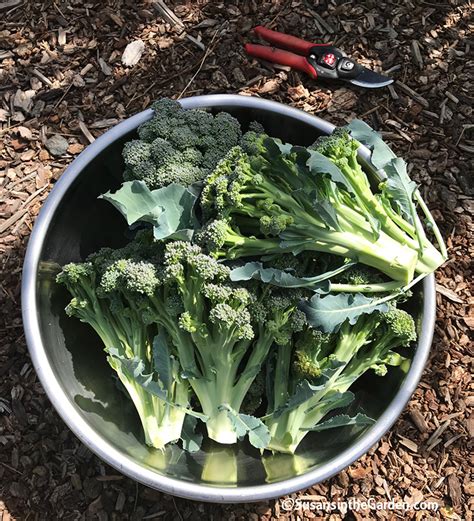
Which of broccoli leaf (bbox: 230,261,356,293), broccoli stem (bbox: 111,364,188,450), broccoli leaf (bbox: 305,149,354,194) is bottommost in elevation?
broccoli stem (bbox: 111,364,188,450)

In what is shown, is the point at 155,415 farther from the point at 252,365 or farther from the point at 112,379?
the point at 252,365

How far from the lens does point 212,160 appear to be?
2.29 meters

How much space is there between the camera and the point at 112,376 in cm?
233

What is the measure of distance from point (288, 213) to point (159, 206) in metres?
0.42

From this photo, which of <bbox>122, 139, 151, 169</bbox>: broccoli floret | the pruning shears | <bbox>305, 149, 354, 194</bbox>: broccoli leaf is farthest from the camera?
the pruning shears

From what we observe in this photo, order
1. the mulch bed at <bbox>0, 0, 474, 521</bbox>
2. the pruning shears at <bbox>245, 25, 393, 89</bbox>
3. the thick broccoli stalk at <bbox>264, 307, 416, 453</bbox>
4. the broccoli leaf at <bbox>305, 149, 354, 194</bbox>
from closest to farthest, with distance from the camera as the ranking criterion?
the broccoli leaf at <bbox>305, 149, 354, 194</bbox>, the thick broccoli stalk at <bbox>264, 307, 416, 453</bbox>, the mulch bed at <bbox>0, 0, 474, 521</bbox>, the pruning shears at <bbox>245, 25, 393, 89</bbox>

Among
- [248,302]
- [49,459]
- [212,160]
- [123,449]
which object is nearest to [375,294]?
[248,302]

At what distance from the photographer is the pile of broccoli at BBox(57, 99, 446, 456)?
2.05 metres

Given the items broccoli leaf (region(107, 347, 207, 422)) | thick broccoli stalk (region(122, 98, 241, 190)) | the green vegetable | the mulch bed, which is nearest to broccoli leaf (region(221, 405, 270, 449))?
broccoli leaf (region(107, 347, 207, 422))

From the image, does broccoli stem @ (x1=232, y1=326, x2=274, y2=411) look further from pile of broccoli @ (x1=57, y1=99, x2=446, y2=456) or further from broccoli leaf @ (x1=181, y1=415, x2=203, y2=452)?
broccoli leaf @ (x1=181, y1=415, x2=203, y2=452)

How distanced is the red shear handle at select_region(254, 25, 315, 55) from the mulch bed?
0.36 ft

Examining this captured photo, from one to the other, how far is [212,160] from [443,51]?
60.6 inches

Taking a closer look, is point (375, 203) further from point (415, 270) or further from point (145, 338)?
point (145, 338)

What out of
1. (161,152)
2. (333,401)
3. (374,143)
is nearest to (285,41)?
(374,143)
